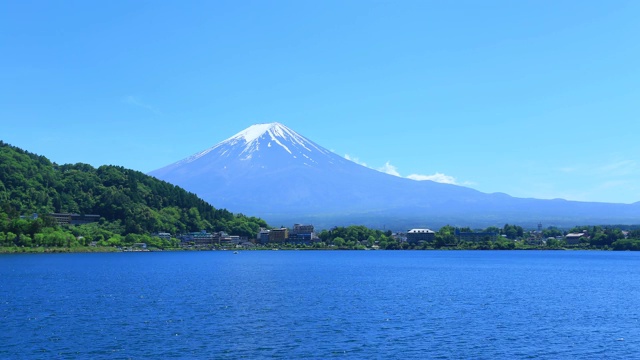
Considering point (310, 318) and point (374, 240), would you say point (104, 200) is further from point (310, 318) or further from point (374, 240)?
point (310, 318)

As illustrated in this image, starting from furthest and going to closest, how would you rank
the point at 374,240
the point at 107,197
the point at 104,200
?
the point at 374,240 → the point at 104,200 → the point at 107,197

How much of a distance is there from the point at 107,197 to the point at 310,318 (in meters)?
111

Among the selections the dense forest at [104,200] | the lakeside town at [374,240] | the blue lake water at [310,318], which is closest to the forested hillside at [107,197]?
the dense forest at [104,200]

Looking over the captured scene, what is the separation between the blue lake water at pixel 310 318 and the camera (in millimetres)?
26750

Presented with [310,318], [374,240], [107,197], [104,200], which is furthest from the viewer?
[374,240]

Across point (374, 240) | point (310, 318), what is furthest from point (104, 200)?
point (310, 318)

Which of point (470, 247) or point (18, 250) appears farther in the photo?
point (470, 247)

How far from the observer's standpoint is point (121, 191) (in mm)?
141750

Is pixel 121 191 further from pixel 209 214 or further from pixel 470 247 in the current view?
pixel 470 247

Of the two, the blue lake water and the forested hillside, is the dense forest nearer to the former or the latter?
the forested hillside

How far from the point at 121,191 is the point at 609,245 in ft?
364

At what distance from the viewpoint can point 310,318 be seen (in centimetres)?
3450

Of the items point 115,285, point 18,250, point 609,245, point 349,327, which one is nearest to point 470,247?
point 609,245

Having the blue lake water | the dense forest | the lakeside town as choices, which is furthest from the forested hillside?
the blue lake water
